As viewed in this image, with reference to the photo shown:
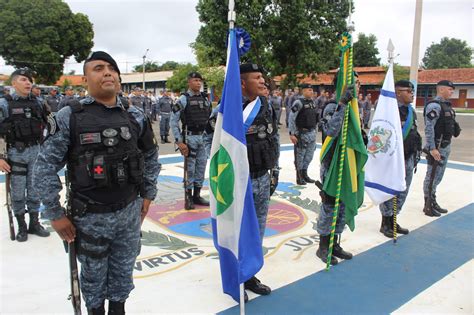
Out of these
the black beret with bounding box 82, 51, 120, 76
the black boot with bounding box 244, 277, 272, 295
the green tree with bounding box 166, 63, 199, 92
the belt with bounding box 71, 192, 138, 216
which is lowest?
the black boot with bounding box 244, 277, 272, 295

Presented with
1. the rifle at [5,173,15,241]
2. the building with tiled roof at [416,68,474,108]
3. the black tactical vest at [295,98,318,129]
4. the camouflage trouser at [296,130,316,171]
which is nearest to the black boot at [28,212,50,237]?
the rifle at [5,173,15,241]

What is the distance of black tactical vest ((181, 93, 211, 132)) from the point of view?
5867 mm

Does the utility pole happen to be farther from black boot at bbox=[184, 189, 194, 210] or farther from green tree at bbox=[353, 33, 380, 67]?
green tree at bbox=[353, 33, 380, 67]

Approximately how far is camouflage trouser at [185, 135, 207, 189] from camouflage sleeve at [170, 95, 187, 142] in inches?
9.0

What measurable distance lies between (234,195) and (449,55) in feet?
275

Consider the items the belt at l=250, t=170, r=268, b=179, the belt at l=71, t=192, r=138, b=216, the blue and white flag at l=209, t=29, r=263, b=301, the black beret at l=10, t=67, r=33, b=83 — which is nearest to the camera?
the belt at l=71, t=192, r=138, b=216

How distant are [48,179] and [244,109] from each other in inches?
71.7

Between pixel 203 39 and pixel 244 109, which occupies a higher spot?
pixel 203 39

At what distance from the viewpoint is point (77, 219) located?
2.52 m

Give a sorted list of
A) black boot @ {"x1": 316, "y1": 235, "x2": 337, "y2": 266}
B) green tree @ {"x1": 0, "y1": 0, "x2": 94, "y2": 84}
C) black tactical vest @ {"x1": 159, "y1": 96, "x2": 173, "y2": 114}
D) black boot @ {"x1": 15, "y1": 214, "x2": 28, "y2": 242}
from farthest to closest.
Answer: green tree @ {"x1": 0, "y1": 0, "x2": 94, "y2": 84} → black tactical vest @ {"x1": 159, "y1": 96, "x2": 173, "y2": 114} → black boot @ {"x1": 15, "y1": 214, "x2": 28, "y2": 242} → black boot @ {"x1": 316, "y1": 235, "x2": 337, "y2": 266}

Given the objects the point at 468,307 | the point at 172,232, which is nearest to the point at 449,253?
the point at 468,307

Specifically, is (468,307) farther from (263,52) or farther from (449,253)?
(263,52)

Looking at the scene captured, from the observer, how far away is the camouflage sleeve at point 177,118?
5.77m

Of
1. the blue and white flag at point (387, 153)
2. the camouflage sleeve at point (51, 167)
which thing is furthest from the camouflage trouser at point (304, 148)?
the camouflage sleeve at point (51, 167)
